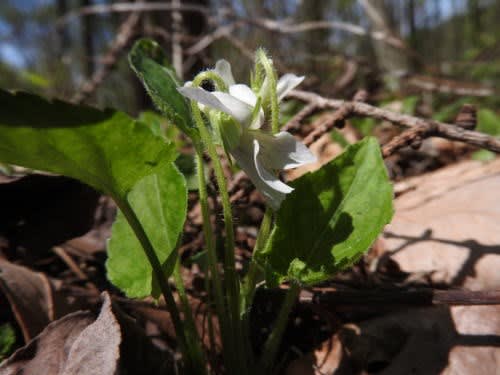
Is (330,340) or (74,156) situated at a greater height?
(74,156)

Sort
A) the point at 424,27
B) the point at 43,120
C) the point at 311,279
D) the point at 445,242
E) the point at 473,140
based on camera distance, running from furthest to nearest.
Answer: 1. the point at 424,27
2. the point at 445,242
3. the point at 473,140
4. the point at 311,279
5. the point at 43,120

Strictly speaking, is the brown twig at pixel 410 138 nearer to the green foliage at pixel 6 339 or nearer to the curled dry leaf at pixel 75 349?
the curled dry leaf at pixel 75 349

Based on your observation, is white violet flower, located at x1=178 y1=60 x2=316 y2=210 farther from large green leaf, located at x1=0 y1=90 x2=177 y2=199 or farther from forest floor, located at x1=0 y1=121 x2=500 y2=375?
forest floor, located at x1=0 y1=121 x2=500 y2=375

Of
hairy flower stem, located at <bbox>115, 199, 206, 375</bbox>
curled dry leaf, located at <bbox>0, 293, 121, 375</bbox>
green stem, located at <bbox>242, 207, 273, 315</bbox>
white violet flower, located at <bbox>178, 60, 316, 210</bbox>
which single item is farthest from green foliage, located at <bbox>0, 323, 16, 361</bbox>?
white violet flower, located at <bbox>178, 60, 316, 210</bbox>

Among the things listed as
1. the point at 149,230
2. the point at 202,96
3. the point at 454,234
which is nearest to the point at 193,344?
the point at 149,230

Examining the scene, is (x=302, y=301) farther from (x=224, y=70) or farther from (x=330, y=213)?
(x=224, y=70)

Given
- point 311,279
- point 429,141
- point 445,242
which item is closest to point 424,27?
point 429,141

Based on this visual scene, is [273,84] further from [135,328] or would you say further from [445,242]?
[445,242]
